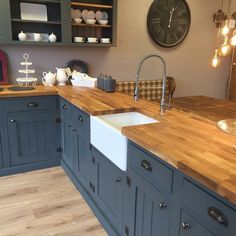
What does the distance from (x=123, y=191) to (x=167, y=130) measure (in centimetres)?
49

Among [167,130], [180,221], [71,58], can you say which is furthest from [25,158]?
[180,221]

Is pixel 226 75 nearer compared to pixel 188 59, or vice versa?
pixel 188 59

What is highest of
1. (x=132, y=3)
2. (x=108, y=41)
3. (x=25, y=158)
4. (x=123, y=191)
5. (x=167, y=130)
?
(x=132, y=3)

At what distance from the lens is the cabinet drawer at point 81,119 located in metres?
2.24

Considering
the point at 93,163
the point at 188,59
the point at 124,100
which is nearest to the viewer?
the point at 93,163

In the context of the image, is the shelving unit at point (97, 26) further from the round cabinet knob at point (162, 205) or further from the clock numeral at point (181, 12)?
the round cabinet knob at point (162, 205)

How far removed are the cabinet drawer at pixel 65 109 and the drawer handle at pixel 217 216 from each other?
1.88 meters

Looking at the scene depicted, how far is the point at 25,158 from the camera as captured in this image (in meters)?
3.02

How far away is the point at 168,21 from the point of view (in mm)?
4180

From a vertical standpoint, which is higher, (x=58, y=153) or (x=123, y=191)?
(x=123, y=191)

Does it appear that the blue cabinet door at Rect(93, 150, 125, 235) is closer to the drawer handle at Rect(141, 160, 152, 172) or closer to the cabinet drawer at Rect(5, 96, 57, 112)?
the drawer handle at Rect(141, 160, 152, 172)

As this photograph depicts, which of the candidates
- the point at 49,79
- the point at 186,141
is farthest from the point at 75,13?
the point at 186,141

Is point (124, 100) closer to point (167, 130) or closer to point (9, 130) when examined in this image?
point (167, 130)

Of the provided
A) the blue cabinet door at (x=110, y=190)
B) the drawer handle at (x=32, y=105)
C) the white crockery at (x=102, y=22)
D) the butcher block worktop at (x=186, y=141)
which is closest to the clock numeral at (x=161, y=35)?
the white crockery at (x=102, y=22)
